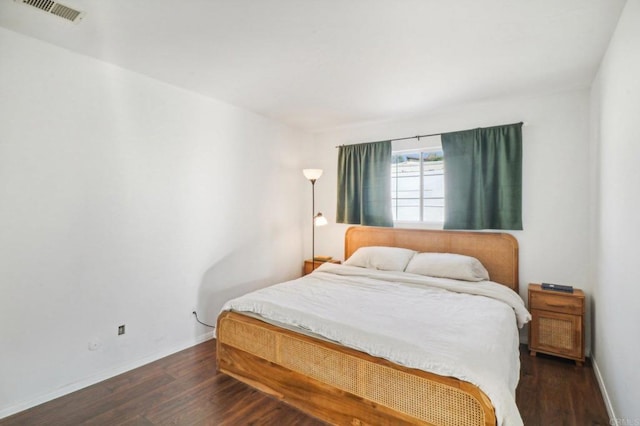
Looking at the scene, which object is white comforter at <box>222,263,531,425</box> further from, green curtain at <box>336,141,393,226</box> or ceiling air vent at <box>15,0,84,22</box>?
ceiling air vent at <box>15,0,84,22</box>

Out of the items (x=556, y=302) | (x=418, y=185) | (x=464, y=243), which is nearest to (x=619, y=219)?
(x=556, y=302)

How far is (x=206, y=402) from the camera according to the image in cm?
222

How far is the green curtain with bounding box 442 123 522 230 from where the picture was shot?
3.20 metres

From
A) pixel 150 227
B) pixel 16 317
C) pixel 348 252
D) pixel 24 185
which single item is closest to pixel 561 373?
pixel 348 252

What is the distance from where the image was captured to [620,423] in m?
1.78

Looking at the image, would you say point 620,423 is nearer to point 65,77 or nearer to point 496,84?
point 496,84

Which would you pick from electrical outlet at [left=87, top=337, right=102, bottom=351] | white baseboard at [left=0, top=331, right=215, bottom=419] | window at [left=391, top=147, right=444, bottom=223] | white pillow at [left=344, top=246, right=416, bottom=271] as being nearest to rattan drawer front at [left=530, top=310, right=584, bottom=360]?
white pillow at [left=344, top=246, right=416, bottom=271]

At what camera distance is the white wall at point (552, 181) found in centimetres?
296

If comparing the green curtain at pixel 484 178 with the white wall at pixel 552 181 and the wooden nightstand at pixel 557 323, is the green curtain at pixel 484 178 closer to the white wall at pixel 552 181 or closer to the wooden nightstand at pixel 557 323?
the white wall at pixel 552 181

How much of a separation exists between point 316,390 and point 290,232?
2.55m

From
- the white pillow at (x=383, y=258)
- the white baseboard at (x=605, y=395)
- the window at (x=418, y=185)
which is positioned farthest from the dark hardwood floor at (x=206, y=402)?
the window at (x=418, y=185)

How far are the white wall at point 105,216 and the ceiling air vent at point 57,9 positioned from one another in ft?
1.58

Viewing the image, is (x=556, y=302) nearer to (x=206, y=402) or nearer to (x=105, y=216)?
(x=206, y=402)

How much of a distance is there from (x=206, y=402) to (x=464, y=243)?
2889mm
